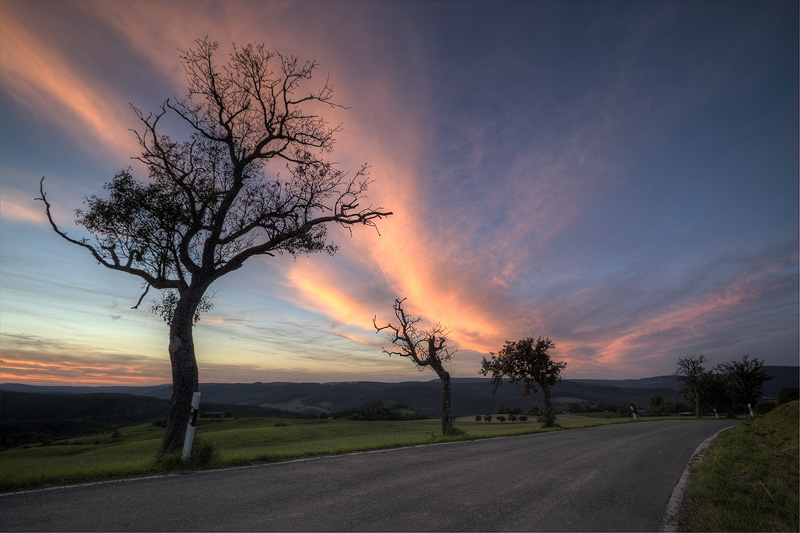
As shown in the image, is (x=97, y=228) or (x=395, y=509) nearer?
(x=395, y=509)

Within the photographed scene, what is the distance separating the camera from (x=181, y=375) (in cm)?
937

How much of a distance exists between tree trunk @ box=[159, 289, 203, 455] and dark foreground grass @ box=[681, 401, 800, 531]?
10.4 metres

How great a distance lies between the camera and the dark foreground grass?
186 inches

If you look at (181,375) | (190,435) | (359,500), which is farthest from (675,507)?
(181,375)

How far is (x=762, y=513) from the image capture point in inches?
203

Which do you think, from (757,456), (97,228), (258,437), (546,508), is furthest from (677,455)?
(258,437)

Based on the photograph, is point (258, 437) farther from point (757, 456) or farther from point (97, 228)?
point (757, 456)

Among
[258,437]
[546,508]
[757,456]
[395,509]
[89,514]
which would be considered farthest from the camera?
[258,437]

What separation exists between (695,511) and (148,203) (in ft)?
48.0

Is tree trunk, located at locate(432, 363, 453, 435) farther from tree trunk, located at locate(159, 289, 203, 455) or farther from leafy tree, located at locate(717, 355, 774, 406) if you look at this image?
leafy tree, located at locate(717, 355, 774, 406)

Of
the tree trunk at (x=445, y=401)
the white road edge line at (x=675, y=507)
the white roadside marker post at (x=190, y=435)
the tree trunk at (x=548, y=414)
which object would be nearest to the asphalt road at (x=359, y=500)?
the white road edge line at (x=675, y=507)

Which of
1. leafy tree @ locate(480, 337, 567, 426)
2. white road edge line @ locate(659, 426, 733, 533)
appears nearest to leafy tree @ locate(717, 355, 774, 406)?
leafy tree @ locate(480, 337, 567, 426)

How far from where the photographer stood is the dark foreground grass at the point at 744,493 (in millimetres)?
4723

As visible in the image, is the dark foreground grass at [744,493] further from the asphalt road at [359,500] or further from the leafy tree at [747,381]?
the leafy tree at [747,381]
